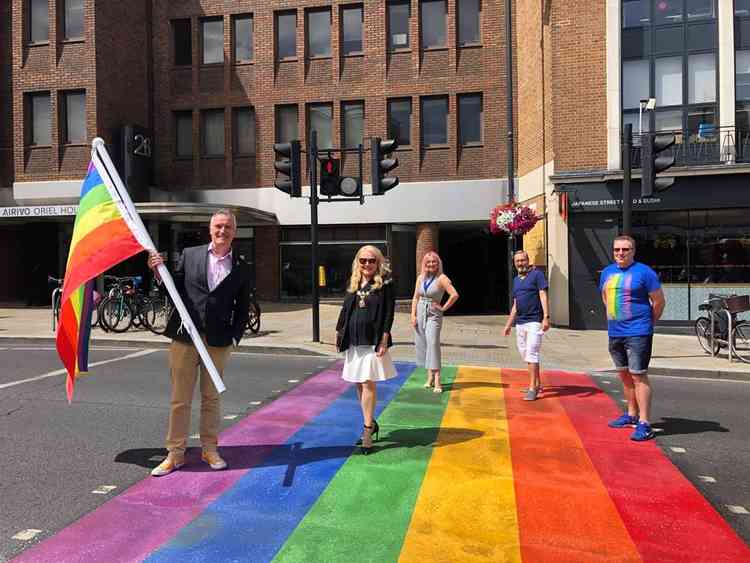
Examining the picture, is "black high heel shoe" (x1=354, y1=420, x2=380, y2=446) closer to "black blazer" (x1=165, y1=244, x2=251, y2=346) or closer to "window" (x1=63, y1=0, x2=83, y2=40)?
"black blazer" (x1=165, y1=244, x2=251, y2=346)

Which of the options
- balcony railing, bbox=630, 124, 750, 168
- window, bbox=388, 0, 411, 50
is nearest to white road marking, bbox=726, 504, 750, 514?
balcony railing, bbox=630, 124, 750, 168

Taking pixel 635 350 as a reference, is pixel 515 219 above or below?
above

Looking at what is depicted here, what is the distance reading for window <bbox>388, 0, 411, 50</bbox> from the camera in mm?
20250

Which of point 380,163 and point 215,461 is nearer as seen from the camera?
point 215,461

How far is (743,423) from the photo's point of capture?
6.18 m

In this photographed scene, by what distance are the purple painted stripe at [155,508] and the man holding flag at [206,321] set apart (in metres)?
0.22

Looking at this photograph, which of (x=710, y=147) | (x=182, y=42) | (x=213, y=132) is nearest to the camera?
(x=710, y=147)

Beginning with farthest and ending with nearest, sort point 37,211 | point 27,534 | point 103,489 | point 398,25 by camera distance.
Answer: point 398,25
point 37,211
point 103,489
point 27,534

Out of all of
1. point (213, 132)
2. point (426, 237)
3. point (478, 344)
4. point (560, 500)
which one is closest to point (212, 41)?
point (213, 132)

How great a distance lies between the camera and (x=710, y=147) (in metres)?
14.2

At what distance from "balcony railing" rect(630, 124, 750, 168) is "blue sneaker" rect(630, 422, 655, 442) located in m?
10.2

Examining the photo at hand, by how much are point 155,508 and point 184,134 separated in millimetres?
19959

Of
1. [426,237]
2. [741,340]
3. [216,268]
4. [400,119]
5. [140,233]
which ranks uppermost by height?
[400,119]

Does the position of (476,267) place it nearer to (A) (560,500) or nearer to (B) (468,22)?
(B) (468,22)
